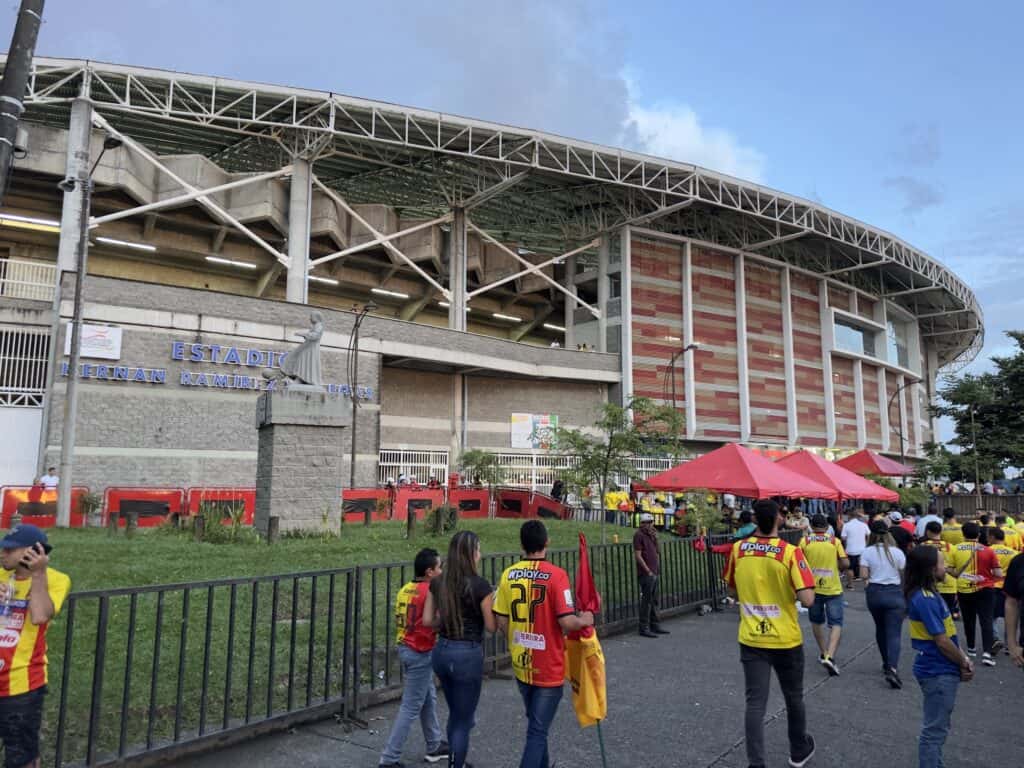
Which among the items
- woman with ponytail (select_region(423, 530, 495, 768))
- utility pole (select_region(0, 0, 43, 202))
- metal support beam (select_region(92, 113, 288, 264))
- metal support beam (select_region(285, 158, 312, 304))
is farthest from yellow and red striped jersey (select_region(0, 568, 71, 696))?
metal support beam (select_region(92, 113, 288, 264))

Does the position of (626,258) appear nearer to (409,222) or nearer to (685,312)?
(685,312)

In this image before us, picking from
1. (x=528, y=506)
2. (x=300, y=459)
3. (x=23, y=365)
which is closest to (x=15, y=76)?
(x=300, y=459)

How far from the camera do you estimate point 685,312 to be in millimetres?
41250

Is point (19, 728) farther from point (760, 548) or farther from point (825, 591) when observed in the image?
point (825, 591)

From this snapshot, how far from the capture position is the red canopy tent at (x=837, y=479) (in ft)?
49.9

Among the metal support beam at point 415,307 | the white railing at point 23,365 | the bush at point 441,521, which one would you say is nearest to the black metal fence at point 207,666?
the bush at point 441,521

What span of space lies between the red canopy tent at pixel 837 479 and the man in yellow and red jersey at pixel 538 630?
1254 centimetres

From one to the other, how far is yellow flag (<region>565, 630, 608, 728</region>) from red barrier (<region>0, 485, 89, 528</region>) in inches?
657

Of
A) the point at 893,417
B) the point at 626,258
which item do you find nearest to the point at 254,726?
the point at 626,258

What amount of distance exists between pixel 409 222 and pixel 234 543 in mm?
31293

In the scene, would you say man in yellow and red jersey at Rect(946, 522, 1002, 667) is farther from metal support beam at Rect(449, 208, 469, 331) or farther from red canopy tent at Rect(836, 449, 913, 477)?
metal support beam at Rect(449, 208, 469, 331)

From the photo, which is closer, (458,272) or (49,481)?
(49,481)

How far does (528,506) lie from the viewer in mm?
25203

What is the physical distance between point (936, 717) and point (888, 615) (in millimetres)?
3373
